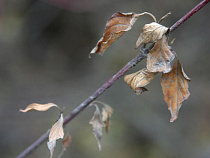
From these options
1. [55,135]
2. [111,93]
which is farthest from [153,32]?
[111,93]

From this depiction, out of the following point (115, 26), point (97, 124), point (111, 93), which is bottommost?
point (111, 93)

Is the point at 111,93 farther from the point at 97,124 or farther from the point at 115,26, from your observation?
the point at 115,26

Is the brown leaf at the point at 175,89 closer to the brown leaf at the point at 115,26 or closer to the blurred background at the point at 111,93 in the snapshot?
the brown leaf at the point at 115,26

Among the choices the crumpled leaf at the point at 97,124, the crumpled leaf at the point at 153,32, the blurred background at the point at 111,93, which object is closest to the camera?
the crumpled leaf at the point at 153,32

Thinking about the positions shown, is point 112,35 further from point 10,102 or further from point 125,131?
point 10,102

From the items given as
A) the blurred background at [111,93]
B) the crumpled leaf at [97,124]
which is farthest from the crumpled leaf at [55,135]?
the blurred background at [111,93]

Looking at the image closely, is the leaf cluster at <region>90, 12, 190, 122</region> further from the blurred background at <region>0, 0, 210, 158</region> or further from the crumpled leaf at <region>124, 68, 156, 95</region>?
the blurred background at <region>0, 0, 210, 158</region>

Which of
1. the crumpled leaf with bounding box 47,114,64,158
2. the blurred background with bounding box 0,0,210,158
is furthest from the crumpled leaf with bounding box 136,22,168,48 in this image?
the blurred background with bounding box 0,0,210,158
